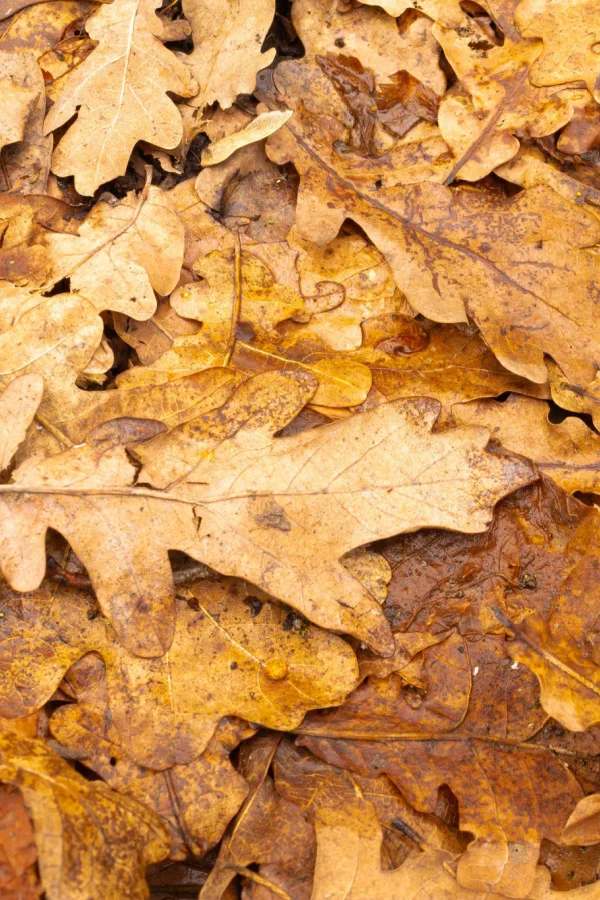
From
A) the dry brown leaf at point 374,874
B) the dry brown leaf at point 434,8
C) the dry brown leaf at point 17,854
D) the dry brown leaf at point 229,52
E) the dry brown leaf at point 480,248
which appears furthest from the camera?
the dry brown leaf at point 434,8

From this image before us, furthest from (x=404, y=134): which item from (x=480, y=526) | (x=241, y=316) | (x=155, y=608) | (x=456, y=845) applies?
(x=456, y=845)

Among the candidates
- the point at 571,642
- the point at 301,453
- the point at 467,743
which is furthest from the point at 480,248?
the point at 467,743

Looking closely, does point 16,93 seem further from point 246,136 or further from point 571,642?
point 571,642

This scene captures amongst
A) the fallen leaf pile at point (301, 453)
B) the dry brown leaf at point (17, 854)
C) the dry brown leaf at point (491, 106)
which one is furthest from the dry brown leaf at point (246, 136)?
the dry brown leaf at point (17, 854)

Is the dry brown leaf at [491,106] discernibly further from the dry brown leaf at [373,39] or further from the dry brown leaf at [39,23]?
the dry brown leaf at [39,23]

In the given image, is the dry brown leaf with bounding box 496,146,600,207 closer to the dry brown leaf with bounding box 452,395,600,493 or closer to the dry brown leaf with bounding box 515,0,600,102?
the dry brown leaf with bounding box 515,0,600,102

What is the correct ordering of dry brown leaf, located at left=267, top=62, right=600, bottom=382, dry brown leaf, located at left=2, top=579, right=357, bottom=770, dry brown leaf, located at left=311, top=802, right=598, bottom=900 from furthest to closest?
dry brown leaf, located at left=267, top=62, right=600, bottom=382 → dry brown leaf, located at left=2, top=579, right=357, bottom=770 → dry brown leaf, located at left=311, top=802, right=598, bottom=900

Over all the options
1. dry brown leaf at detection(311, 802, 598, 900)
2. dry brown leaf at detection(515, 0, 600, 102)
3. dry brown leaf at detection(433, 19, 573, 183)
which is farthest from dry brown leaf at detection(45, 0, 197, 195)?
dry brown leaf at detection(311, 802, 598, 900)
